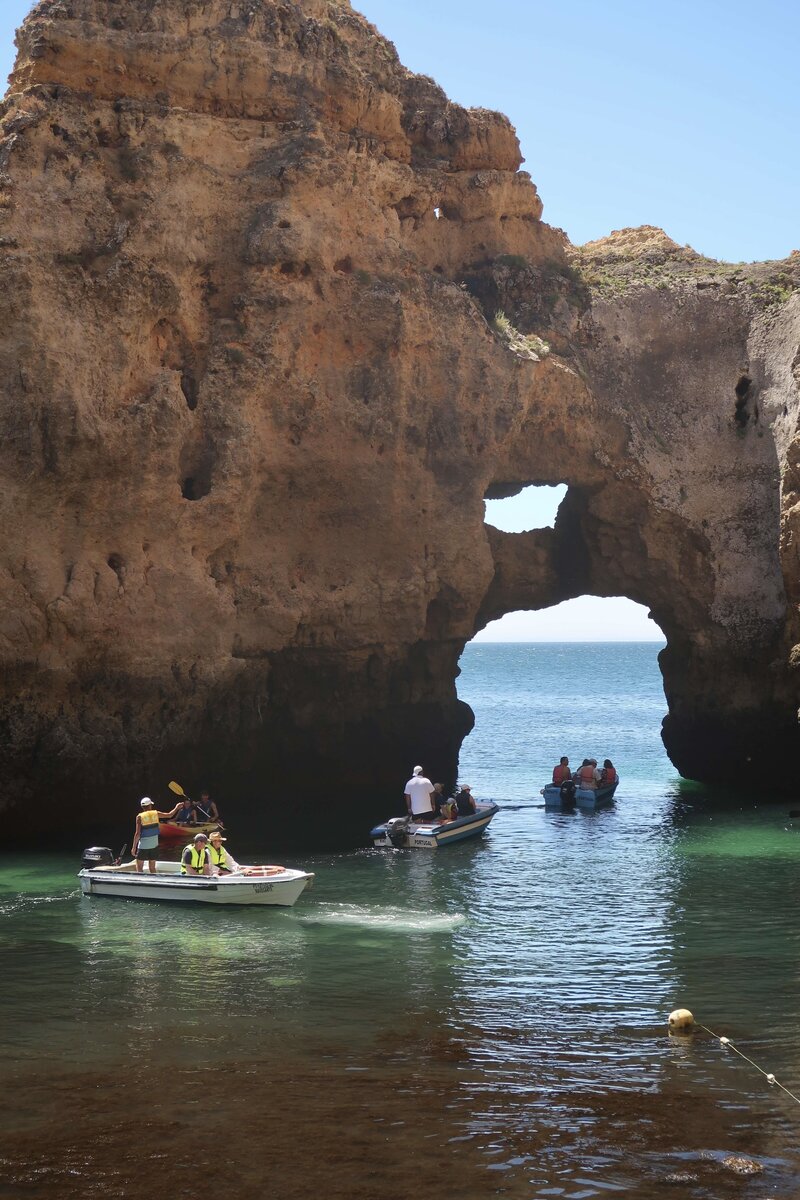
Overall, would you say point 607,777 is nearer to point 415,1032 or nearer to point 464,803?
point 464,803

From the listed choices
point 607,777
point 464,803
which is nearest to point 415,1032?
point 464,803

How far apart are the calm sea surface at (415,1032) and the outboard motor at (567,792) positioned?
756 centimetres

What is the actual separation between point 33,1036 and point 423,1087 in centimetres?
462

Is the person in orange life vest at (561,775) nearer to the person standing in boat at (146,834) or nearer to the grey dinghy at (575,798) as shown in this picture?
the grey dinghy at (575,798)

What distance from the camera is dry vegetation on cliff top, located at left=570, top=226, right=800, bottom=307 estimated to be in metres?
36.3

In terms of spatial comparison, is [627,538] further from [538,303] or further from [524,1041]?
[524,1041]

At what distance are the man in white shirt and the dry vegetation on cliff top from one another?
15626 mm

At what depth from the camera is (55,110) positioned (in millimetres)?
27391

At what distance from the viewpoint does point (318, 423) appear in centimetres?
3067

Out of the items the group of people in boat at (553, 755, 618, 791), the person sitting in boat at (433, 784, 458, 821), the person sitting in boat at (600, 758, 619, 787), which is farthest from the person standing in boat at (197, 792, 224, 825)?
the person sitting in boat at (600, 758, 619, 787)

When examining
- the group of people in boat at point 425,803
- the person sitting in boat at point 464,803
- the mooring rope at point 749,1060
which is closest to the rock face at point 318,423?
the group of people in boat at point 425,803

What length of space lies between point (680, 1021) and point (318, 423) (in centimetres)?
1924

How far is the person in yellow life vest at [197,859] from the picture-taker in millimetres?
21781

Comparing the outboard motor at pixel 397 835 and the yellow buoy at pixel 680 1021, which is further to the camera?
the outboard motor at pixel 397 835
